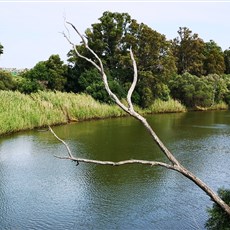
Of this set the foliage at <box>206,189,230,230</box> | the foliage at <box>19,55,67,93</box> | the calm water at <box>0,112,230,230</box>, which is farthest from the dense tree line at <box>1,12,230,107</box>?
the foliage at <box>206,189,230,230</box>

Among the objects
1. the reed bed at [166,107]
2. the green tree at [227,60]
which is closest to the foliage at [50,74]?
the reed bed at [166,107]

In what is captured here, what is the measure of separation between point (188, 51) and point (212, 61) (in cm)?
318

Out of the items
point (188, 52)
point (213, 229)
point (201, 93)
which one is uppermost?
point (188, 52)

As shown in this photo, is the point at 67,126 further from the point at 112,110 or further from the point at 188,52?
the point at 188,52

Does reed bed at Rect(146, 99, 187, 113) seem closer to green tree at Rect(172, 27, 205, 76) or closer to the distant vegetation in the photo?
the distant vegetation

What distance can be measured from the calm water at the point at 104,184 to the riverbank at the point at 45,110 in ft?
2.75

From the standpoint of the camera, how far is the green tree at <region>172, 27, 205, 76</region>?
3666cm

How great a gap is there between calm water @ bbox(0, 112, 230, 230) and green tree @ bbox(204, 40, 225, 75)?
23.3m

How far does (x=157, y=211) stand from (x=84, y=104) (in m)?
14.1

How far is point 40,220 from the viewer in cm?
714

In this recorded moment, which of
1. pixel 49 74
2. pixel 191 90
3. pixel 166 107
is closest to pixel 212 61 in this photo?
pixel 191 90

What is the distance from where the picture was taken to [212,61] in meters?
38.7

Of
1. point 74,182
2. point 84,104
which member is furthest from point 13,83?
point 74,182

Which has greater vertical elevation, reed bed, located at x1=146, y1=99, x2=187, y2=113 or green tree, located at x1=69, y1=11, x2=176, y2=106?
green tree, located at x1=69, y1=11, x2=176, y2=106
